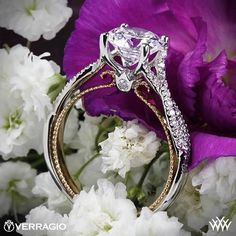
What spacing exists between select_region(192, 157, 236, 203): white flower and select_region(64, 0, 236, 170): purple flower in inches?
0.4

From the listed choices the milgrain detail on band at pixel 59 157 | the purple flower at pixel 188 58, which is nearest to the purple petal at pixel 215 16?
the purple flower at pixel 188 58

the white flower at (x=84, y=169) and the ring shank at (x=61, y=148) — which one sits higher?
the ring shank at (x=61, y=148)

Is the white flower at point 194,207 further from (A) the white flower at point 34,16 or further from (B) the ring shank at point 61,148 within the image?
(A) the white flower at point 34,16

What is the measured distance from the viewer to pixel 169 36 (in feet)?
1.35

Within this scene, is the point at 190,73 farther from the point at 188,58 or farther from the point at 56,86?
the point at 56,86

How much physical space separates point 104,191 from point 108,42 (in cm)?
9

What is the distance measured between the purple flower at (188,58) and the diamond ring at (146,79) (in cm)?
1

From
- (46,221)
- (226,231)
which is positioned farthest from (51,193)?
(226,231)

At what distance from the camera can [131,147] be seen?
400 millimetres

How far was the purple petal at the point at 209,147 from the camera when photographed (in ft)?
1.18

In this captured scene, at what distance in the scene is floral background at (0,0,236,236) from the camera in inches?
15.1

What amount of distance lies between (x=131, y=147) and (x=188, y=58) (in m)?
0.07

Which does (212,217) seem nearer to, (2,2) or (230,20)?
(230,20)

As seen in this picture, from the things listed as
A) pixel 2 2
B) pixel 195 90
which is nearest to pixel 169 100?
pixel 195 90
